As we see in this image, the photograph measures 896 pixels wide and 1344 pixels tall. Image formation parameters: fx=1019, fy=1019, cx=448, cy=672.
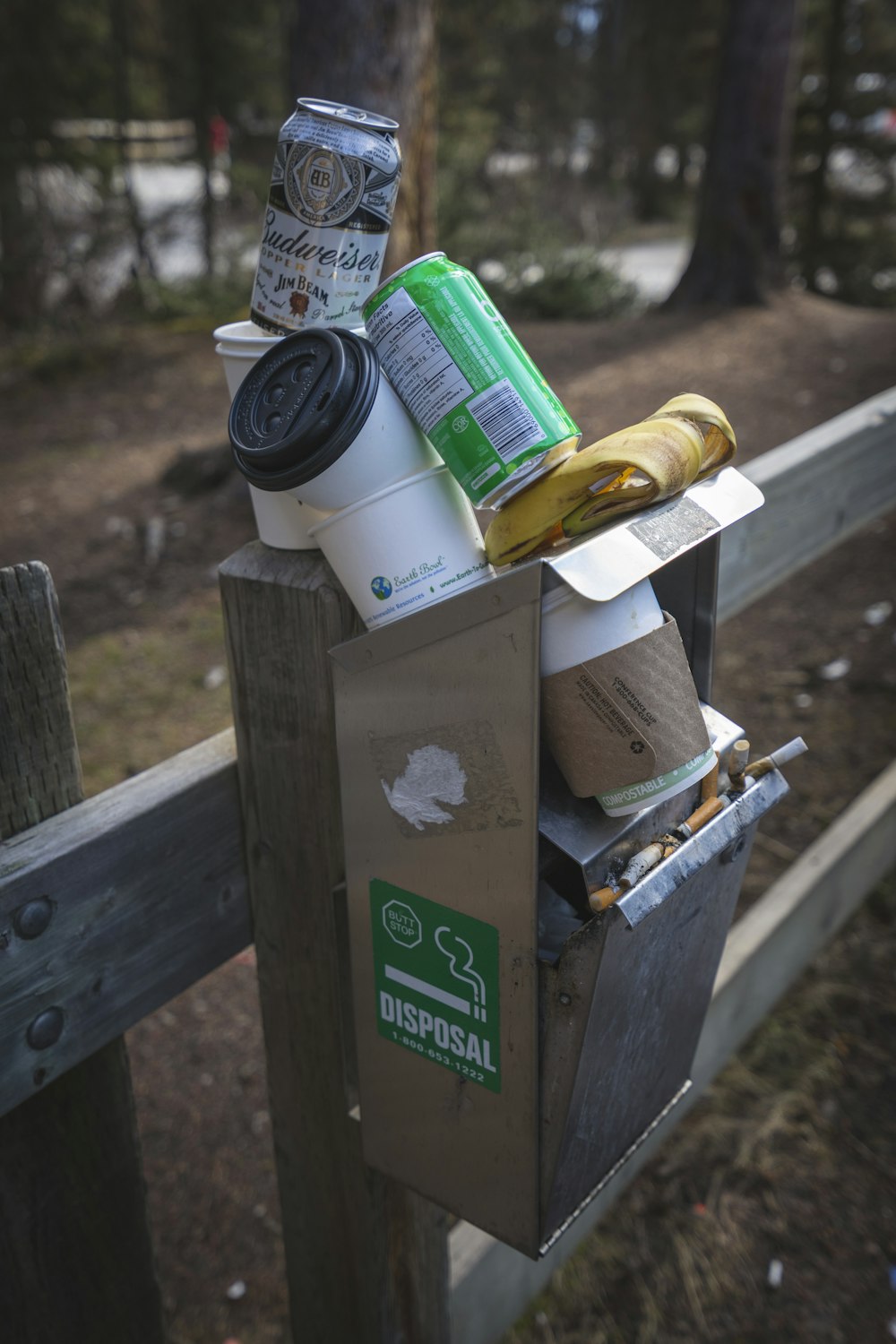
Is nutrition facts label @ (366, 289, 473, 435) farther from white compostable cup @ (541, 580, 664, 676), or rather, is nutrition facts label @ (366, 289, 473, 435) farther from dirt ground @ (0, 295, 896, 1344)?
dirt ground @ (0, 295, 896, 1344)

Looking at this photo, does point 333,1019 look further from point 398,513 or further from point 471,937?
point 398,513

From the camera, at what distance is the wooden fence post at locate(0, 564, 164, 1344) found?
3.28 feet

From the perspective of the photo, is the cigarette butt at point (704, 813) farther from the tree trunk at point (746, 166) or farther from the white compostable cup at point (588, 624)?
the tree trunk at point (746, 166)

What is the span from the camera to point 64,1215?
119 centimetres

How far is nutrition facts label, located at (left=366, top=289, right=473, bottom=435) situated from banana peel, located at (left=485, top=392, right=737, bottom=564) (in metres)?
0.12

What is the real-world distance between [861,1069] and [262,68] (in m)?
13.0

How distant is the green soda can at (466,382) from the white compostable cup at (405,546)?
0.04 metres

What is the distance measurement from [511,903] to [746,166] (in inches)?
330

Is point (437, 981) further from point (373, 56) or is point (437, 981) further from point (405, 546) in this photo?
point (373, 56)

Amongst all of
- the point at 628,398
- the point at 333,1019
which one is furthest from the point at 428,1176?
the point at 628,398

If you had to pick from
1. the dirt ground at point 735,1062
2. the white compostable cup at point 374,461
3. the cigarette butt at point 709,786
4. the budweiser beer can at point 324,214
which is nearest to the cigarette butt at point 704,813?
the cigarette butt at point 709,786

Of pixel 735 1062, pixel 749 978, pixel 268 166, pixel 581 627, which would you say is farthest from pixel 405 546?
pixel 268 166

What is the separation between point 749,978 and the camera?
92.4 inches

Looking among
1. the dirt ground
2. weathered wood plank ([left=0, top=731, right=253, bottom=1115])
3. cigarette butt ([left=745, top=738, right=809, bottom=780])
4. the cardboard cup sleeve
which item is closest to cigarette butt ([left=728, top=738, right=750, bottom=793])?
cigarette butt ([left=745, top=738, right=809, bottom=780])
